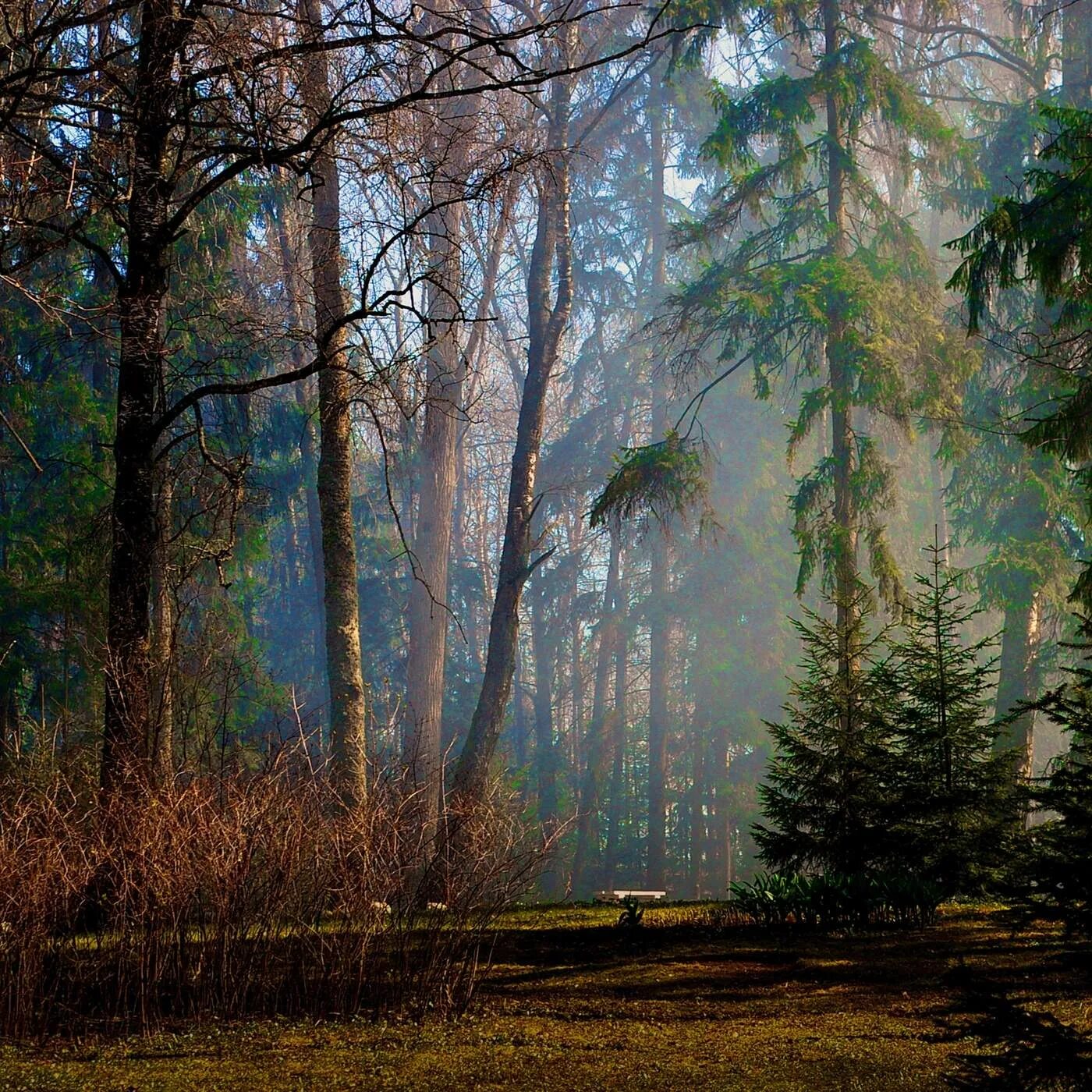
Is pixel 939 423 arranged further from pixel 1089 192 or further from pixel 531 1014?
pixel 531 1014

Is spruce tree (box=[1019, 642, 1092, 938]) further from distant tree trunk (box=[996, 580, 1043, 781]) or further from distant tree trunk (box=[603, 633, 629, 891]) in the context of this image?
distant tree trunk (box=[603, 633, 629, 891])

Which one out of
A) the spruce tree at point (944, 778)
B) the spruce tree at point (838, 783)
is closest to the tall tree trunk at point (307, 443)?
the spruce tree at point (838, 783)

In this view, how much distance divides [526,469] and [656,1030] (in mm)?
11323

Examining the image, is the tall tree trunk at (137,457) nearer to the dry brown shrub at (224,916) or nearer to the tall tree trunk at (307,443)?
the dry brown shrub at (224,916)

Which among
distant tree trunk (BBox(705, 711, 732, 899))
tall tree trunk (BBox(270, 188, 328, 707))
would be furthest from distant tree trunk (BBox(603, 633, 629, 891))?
tall tree trunk (BBox(270, 188, 328, 707))

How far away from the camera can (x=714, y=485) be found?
30.7 m

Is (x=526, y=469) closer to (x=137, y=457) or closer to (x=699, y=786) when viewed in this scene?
(x=137, y=457)

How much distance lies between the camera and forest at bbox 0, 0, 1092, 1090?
5.41 m

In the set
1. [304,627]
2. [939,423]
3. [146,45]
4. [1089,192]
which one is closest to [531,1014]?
[146,45]

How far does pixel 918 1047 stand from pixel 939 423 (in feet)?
42.5

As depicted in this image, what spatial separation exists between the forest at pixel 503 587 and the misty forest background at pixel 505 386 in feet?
0.37

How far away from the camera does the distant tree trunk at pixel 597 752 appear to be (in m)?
27.2

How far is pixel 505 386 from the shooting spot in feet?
127

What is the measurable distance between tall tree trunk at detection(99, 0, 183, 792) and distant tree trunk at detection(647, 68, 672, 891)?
17.7 meters
